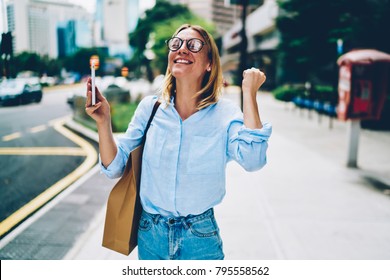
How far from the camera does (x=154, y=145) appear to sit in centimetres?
165

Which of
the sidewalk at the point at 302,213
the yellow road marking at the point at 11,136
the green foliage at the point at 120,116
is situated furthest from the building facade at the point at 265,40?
the yellow road marking at the point at 11,136

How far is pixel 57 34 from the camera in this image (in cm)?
329

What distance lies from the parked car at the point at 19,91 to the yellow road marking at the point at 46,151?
1.72 ft

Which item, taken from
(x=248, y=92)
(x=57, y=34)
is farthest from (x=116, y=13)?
(x=248, y=92)

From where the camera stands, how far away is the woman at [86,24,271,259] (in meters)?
1.60

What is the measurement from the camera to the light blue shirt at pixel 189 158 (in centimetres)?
160

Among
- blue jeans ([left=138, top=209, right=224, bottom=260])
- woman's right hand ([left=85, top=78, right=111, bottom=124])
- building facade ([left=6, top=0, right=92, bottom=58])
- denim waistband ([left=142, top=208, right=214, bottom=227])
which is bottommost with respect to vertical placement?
blue jeans ([left=138, top=209, right=224, bottom=260])

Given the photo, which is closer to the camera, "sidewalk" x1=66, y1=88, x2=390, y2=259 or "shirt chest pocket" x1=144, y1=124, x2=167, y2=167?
"shirt chest pocket" x1=144, y1=124, x2=167, y2=167

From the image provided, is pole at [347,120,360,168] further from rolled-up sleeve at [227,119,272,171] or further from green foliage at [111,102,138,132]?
green foliage at [111,102,138,132]

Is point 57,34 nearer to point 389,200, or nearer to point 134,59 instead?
point 134,59

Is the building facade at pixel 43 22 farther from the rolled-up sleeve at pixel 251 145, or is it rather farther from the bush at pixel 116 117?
the bush at pixel 116 117

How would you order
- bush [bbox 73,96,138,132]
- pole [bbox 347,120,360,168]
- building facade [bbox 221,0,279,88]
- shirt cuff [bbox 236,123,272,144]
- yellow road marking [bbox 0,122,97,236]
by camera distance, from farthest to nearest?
building facade [bbox 221,0,279,88] → bush [bbox 73,96,138,132] → pole [bbox 347,120,360,168] → yellow road marking [bbox 0,122,97,236] → shirt cuff [bbox 236,123,272,144]

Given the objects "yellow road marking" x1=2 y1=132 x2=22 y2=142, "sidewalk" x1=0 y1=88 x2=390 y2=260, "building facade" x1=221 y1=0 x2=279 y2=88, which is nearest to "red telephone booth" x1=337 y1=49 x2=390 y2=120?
"sidewalk" x1=0 y1=88 x2=390 y2=260

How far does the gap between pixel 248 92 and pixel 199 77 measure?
0.28 meters
